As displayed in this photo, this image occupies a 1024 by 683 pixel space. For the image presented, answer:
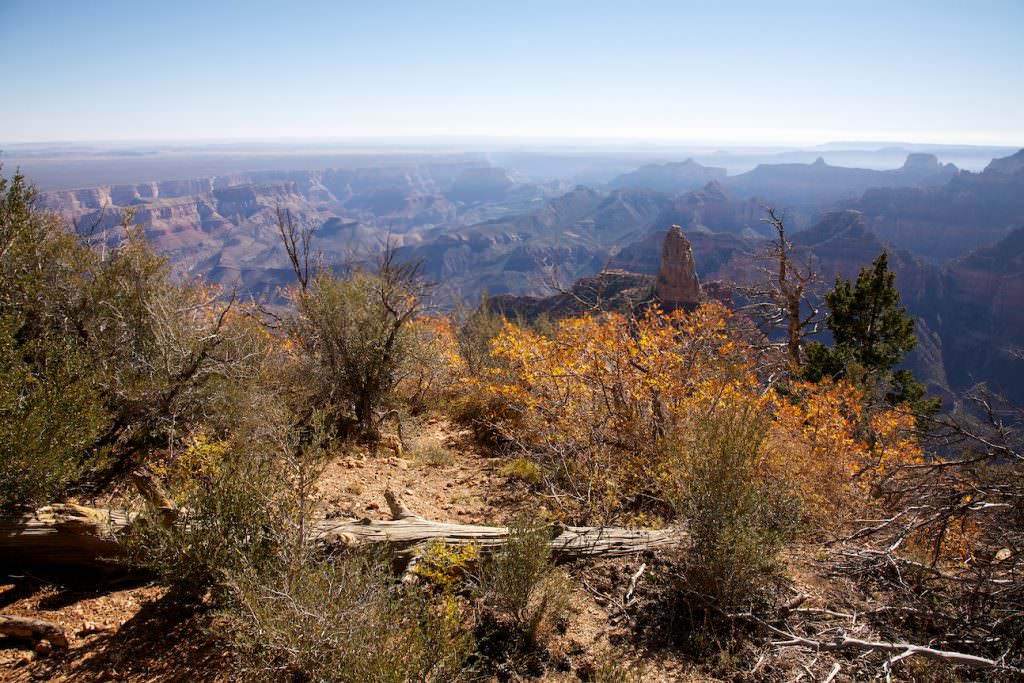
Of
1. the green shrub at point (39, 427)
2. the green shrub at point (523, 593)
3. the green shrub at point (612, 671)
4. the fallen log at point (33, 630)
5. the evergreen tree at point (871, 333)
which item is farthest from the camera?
the evergreen tree at point (871, 333)

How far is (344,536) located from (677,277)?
49899 millimetres

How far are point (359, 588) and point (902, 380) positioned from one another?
20.9m

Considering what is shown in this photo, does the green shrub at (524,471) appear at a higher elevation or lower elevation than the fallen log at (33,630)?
lower

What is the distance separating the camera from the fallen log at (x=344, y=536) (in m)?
4.29

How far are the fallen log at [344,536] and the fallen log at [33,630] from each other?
1.76 feet

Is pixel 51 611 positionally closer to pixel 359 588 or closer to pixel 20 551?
pixel 20 551

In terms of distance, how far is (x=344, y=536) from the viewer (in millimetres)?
4570

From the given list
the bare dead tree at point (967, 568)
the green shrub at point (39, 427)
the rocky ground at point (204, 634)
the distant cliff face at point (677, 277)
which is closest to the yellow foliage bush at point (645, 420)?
the bare dead tree at point (967, 568)

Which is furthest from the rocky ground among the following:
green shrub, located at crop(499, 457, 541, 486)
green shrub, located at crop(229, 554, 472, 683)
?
green shrub, located at crop(499, 457, 541, 486)

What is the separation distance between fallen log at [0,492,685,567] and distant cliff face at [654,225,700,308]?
46.1 metres

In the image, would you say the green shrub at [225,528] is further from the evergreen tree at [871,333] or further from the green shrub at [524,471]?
the evergreen tree at [871,333]

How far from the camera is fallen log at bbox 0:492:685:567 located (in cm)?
429

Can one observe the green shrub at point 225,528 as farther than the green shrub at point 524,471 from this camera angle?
No

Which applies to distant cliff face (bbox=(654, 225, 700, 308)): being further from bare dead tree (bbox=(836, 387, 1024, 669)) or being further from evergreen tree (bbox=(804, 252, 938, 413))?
bare dead tree (bbox=(836, 387, 1024, 669))
